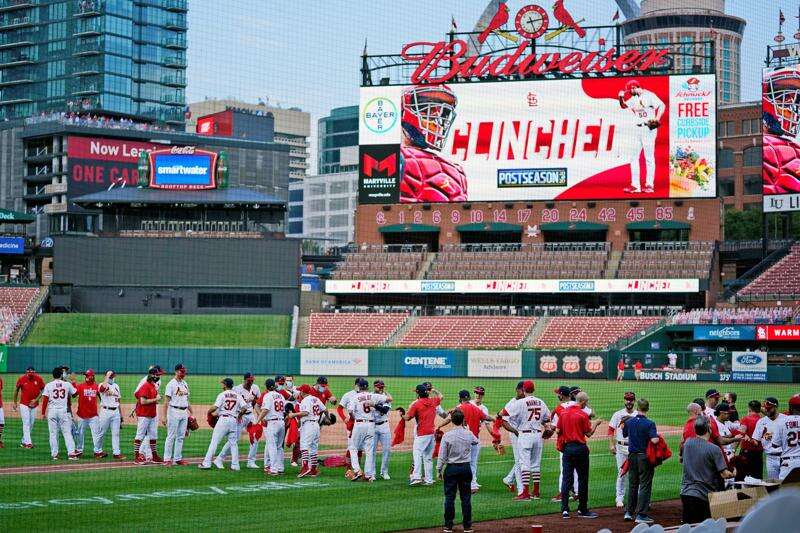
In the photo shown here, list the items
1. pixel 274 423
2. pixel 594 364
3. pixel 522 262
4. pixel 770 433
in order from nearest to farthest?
pixel 770 433 < pixel 274 423 < pixel 594 364 < pixel 522 262

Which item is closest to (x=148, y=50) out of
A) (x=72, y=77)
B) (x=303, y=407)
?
(x=72, y=77)

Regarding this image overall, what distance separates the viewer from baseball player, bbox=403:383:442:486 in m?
17.6

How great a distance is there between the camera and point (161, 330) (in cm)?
6012

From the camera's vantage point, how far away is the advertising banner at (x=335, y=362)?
52.0m

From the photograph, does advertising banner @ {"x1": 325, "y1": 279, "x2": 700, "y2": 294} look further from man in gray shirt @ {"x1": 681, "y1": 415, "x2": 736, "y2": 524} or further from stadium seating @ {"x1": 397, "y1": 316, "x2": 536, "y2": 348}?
man in gray shirt @ {"x1": 681, "y1": 415, "x2": 736, "y2": 524}

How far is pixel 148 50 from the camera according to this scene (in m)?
114

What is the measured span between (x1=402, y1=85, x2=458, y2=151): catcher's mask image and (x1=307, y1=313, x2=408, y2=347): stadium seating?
9236 mm

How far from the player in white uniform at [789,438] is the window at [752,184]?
300 ft

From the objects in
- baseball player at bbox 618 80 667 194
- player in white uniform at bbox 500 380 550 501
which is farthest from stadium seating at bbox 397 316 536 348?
player in white uniform at bbox 500 380 550 501

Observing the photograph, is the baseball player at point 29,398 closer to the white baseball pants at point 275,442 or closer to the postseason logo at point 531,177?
the white baseball pants at point 275,442

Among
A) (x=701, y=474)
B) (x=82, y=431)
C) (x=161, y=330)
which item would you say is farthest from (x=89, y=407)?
(x=161, y=330)

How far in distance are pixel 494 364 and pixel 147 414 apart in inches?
1241

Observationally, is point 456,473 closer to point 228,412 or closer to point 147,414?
point 228,412

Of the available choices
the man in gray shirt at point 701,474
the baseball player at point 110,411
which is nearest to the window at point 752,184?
the baseball player at point 110,411
